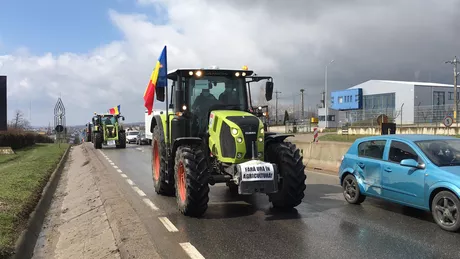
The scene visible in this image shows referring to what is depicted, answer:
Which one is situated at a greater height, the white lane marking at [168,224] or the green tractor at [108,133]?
the green tractor at [108,133]

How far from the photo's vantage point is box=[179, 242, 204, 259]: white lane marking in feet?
17.3

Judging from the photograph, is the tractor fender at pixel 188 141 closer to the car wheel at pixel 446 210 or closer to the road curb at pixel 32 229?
the road curb at pixel 32 229

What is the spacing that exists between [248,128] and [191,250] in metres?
2.56

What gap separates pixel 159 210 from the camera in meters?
8.20

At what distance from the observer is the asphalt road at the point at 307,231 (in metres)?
5.37

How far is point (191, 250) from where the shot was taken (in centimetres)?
555

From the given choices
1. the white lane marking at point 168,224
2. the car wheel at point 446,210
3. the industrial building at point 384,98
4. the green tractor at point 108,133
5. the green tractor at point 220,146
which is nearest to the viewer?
the car wheel at point 446,210

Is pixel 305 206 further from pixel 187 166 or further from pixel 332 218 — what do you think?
pixel 187 166

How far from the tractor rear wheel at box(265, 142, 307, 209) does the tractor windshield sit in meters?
1.52

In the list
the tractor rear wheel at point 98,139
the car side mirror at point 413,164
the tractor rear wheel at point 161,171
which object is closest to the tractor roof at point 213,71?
the tractor rear wheel at point 161,171

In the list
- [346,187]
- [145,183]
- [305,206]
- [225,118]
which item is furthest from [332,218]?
[145,183]

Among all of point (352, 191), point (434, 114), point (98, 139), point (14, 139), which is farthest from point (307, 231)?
point (434, 114)

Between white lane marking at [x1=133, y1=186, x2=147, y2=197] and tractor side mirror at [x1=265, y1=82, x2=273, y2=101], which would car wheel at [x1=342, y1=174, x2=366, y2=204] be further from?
white lane marking at [x1=133, y1=186, x2=147, y2=197]

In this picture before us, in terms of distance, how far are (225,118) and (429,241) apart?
3.78 m
